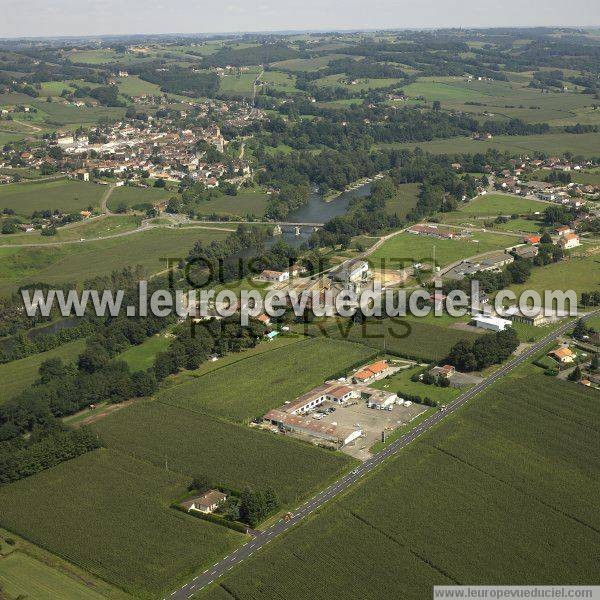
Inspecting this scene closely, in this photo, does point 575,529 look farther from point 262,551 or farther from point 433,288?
point 433,288

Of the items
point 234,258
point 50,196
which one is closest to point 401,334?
point 234,258

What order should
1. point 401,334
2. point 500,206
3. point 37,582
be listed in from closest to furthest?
point 37,582
point 401,334
point 500,206

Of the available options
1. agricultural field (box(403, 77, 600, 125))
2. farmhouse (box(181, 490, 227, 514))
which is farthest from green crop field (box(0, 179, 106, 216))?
agricultural field (box(403, 77, 600, 125))

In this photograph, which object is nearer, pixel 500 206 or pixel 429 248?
pixel 429 248

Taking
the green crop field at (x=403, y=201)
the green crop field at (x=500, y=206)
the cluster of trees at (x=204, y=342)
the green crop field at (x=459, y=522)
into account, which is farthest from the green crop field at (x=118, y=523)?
the green crop field at (x=500, y=206)

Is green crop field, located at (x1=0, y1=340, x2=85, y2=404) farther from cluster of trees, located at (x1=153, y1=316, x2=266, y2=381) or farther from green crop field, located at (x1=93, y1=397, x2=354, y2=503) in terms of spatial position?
green crop field, located at (x1=93, y1=397, x2=354, y2=503)

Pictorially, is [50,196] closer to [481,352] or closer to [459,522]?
[481,352]
